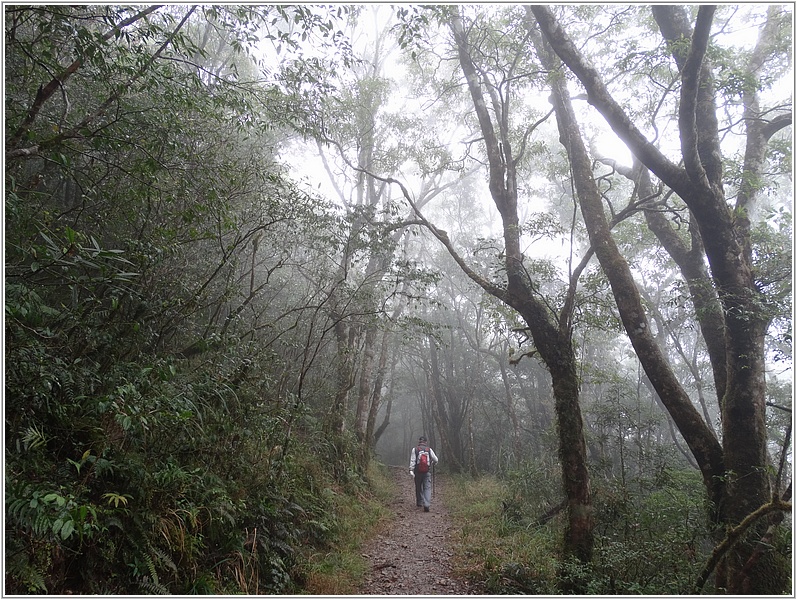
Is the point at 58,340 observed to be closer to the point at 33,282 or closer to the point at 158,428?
the point at 33,282

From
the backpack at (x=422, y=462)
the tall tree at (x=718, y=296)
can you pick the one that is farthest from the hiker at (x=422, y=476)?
the tall tree at (x=718, y=296)

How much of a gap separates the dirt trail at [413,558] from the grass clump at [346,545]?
0.19 m

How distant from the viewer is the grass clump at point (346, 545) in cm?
495

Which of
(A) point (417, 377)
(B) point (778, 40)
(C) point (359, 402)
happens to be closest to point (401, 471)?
(A) point (417, 377)

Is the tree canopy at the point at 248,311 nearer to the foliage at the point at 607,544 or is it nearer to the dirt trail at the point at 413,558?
the foliage at the point at 607,544

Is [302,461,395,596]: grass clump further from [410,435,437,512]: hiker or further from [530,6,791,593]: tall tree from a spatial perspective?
[530,6,791,593]: tall tree

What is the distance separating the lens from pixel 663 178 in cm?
528

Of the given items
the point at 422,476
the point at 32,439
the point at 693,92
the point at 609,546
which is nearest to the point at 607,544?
the point at 609,546

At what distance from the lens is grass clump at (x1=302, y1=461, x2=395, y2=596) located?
495cm

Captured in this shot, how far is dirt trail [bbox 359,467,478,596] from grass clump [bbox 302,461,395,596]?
0.19 metres

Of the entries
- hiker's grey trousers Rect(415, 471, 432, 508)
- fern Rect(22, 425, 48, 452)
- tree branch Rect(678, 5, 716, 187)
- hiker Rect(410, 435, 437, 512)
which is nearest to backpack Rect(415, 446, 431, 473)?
hiker Rect(410, 435, 437, 512)

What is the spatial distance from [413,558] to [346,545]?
1.06 meters

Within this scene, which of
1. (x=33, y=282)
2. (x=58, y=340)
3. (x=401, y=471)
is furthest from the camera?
(x=401, y=471)

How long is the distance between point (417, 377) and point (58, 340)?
19.5 metres
